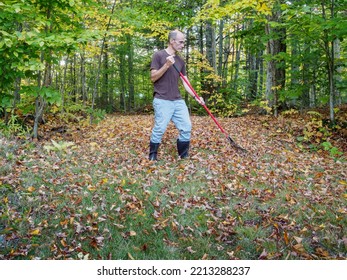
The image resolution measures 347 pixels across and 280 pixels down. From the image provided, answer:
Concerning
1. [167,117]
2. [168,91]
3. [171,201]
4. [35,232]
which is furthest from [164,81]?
[35,232]

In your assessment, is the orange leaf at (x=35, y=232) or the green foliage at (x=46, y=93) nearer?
the orange leaf at (x=35, y=232)

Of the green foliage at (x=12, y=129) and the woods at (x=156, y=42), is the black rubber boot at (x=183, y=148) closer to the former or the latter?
the woods at (x=156, y=42)

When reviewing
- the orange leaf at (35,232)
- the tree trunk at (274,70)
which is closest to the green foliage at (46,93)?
the orange leaf at (35,232)

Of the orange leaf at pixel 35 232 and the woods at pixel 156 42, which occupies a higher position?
the woods at pixel 156 42

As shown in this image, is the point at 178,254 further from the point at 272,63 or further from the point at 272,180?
the point at 272,63

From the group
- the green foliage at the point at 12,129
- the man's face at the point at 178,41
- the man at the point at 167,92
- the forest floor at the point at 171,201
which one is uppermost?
the man's face at the point at 178,41

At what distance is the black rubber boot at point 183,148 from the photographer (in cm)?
583

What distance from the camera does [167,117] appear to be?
5465 millimetres

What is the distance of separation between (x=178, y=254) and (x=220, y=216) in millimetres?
973

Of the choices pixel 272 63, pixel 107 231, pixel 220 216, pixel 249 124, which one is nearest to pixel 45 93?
pixel 107 231

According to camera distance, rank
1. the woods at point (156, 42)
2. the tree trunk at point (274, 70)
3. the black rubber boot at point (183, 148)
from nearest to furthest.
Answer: the woods at point (156, 42) < the black rubber boot at point (183, 148) < the tree trunk at point (274, 70)

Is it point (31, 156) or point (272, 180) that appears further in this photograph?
point (31, 156)
